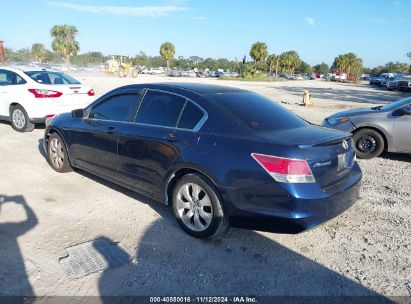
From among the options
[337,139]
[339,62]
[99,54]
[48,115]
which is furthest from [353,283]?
[99,54]

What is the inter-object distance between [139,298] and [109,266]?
0.55m

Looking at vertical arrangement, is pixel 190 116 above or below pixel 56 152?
above

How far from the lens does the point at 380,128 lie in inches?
275

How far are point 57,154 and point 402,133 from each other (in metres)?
6.16

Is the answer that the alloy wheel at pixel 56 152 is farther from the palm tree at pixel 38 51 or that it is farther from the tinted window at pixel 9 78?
the palm tree at pixel 38 51

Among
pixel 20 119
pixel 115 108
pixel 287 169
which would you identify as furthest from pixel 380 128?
pixel 20 119

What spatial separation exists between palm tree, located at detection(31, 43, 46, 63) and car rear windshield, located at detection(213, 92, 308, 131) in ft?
292

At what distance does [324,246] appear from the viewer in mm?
3707

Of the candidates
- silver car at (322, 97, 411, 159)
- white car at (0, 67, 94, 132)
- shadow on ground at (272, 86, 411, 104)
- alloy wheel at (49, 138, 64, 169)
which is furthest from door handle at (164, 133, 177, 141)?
shadow on ground at (272, 86, 411, 104)

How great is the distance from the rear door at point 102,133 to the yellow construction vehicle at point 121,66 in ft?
133

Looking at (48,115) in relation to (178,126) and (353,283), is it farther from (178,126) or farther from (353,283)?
(353,283)

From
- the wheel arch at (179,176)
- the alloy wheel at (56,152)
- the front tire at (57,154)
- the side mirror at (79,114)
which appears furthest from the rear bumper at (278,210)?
the alloy wheel at (56,152)

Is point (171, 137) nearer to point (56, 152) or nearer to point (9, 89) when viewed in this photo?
point (56, 152)

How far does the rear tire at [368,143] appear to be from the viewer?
23.1 feet
